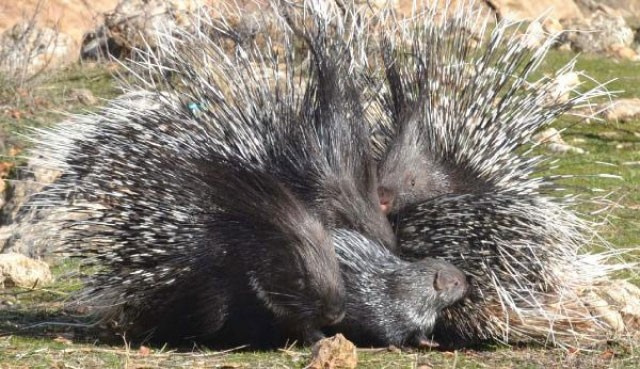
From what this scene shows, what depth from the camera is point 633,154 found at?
828 centimetres

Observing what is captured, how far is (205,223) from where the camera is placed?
3.87 m

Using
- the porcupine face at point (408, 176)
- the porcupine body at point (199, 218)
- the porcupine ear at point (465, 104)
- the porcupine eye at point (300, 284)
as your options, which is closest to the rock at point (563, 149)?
the porcupine ear at point (465, 104)

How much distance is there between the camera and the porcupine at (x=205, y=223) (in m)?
3.78

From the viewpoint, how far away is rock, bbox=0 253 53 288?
17.2 feet

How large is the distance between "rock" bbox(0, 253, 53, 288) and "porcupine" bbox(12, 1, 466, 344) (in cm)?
114

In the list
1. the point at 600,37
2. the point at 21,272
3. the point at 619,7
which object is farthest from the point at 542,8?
the point at 21,272

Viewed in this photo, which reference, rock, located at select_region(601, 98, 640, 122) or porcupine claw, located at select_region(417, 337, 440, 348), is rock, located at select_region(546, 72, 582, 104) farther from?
rock, located at select_region(601, 98, 640, 122)

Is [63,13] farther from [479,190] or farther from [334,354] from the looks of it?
[334,354]

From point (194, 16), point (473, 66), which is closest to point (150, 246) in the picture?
point (194, 16)

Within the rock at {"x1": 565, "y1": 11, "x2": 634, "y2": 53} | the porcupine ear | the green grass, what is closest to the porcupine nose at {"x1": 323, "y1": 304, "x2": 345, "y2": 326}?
the green grass

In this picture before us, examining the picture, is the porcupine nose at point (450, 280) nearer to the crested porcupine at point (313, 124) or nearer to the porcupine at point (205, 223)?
the porcupine at point (205, 223)

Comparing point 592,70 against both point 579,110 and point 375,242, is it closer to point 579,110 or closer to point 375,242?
point 579,110

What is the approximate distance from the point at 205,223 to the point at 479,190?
3.29 feet

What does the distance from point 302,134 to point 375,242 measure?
433 millimetres
